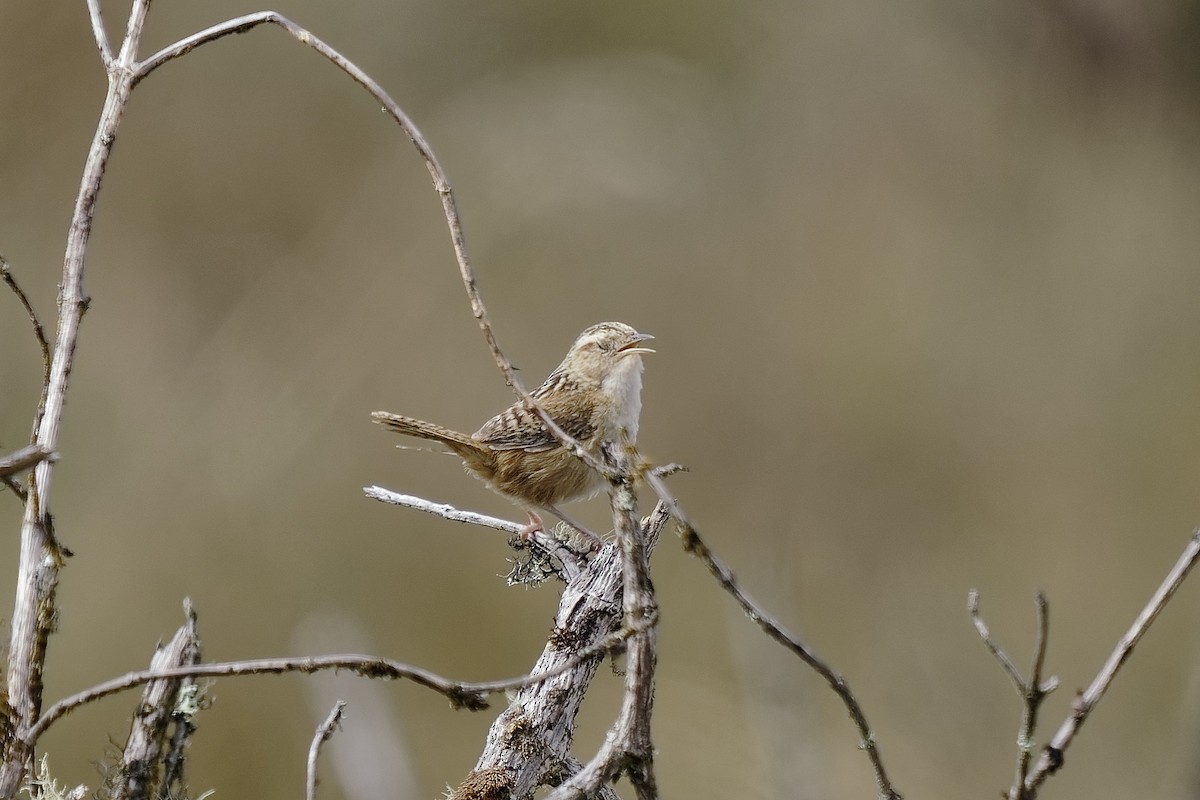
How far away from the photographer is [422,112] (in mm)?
5645

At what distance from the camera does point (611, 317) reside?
5.47 metres

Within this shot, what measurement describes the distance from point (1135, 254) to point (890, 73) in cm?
160

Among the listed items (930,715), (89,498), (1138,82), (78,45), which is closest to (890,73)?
(1138,82)

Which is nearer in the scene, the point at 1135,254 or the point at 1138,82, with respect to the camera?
the point at 1138,82

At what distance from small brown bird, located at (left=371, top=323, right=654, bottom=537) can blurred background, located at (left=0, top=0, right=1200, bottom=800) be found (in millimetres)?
2055

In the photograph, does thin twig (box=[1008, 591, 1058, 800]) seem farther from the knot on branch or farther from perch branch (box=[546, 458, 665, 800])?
the knot on branch

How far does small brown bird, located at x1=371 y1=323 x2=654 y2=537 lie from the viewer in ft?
9.42

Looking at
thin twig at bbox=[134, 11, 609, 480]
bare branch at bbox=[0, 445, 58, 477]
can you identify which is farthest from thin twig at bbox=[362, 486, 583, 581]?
bare branch at bbox=[0, 445, 58, 477]

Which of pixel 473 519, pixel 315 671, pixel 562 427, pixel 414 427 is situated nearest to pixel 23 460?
pixel 315 671

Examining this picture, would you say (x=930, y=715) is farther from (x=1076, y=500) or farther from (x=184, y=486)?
(x=184, y=486)

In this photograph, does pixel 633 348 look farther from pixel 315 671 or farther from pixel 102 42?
pixel 315 671

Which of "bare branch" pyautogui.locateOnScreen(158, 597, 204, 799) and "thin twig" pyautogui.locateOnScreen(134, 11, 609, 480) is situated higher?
"thin twig" pyautogui.locateOnScreen(134, 11, 609, 480)

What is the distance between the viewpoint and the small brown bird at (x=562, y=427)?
9.42ft

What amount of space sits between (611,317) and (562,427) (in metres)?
2.53
